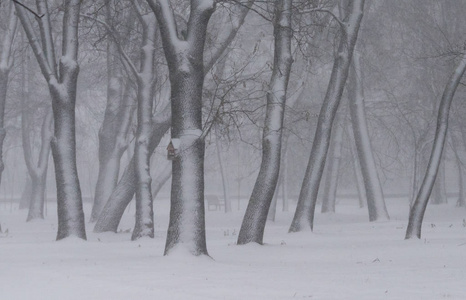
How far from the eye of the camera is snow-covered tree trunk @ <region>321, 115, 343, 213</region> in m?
31.0

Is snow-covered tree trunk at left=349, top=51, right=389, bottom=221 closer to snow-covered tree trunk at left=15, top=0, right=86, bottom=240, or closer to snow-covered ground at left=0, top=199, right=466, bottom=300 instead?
snow-covered ground at left=0, top=199, right=466, bottom=300

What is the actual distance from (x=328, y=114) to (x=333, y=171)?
1458cm

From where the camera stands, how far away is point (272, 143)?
14.0 meters

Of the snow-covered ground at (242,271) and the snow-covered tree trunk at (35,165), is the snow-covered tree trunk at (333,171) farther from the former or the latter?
the snow-covered ground at (242,271)

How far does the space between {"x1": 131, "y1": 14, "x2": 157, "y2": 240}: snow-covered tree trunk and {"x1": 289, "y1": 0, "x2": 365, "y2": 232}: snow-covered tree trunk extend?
3.67m

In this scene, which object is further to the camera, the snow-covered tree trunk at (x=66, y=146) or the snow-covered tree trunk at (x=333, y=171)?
the snow-covered tree trunk at (x=333, y=171)

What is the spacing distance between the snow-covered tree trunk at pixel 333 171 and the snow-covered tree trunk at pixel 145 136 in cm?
1466

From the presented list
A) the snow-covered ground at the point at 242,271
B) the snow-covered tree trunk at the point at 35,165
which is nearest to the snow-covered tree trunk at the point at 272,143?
the snow-covered ground at the point at 242,271

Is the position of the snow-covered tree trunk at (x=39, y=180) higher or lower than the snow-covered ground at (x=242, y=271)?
higher

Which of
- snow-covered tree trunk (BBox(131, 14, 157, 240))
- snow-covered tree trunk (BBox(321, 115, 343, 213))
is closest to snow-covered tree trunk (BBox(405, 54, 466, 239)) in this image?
snow-covered tree trunk (BBox(131, 14, 157, 240))

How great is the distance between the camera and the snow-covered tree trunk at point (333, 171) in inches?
1220

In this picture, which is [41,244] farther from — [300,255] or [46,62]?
[300,255]

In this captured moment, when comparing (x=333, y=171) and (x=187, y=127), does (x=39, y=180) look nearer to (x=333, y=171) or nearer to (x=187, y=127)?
(x=333, y=171)

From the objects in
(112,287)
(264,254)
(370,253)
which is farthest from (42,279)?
(370,253)
